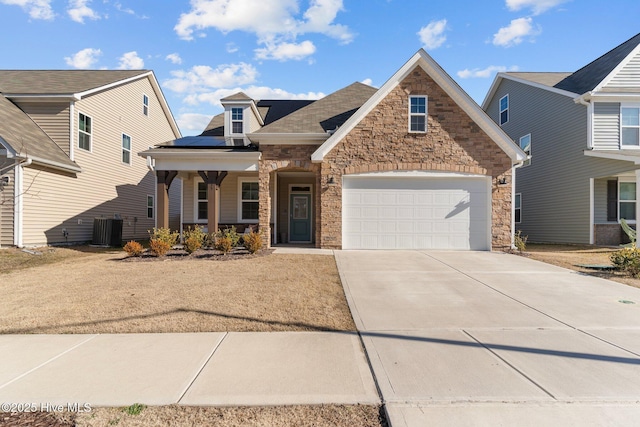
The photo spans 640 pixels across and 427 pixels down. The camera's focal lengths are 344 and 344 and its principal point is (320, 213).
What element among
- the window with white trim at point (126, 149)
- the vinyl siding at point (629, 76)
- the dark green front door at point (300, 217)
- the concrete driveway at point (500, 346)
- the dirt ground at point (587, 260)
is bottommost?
the concrete driveway at point (500, 346)

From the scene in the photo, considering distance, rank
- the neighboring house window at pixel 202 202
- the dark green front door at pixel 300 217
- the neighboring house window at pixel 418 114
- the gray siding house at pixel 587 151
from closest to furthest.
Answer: the neighboring house window at pixel 418 114, the gray siding house at pixel 587 151, the dark green front door at pixel 300 217, the neighboring house window at pixel 202 202

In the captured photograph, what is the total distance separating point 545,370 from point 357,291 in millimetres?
3551

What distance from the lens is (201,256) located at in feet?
35.0

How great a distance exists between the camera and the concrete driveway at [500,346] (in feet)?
9.57

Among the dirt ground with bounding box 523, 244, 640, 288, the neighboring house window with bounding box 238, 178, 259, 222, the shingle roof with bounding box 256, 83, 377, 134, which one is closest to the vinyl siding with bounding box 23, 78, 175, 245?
the neighboring house window with bounding box 238, 178, 259, 222

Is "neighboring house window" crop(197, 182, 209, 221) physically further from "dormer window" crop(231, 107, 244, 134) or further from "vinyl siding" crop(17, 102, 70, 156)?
"vinyl siding" crop(17, 102, 70, 156)

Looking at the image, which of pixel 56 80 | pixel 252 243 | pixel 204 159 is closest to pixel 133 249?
pixel 252 243

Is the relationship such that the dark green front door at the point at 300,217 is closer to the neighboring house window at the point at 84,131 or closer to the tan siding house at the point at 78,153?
the tan siding house at the point at 78,153

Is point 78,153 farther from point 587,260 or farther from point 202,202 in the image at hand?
point 587,260

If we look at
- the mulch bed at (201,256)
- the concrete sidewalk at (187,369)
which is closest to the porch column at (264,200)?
the mulch bed at (201,256)

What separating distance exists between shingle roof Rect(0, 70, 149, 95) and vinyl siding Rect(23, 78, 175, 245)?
532 mm

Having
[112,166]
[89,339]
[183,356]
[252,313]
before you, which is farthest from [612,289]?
[112,166]

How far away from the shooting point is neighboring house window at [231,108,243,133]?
52.2 ft

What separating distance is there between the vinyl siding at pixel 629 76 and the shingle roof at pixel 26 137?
886 inches
